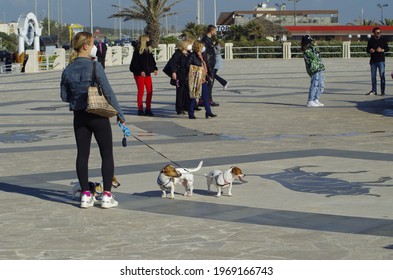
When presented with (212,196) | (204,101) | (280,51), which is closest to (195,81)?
(204,101)

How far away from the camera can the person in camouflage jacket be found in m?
19.8

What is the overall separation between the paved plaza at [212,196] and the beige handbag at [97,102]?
0.95 meters

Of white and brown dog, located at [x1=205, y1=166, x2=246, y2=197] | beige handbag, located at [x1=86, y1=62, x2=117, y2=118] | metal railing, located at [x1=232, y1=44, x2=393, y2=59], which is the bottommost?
white and brown dog, located at [x1=205, y1=166, x2=246, y2=197]

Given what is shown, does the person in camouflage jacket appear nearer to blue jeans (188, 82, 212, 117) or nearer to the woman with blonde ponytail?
blue jeans (188, 82, 212, 117)

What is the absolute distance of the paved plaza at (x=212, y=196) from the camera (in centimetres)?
722

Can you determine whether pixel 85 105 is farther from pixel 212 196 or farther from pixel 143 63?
pixel 143 63

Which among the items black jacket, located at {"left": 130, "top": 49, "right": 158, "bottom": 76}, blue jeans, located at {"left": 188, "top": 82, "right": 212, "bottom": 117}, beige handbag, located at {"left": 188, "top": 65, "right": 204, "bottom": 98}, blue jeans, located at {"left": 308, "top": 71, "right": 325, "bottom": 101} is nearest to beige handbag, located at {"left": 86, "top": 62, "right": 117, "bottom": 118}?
beige handbag, located at {"left": 188, "top": 65, "right": 204, "bottom": 98}

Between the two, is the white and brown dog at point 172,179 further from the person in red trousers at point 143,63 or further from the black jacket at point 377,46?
the black jacket at point 377,46

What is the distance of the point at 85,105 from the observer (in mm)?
8922

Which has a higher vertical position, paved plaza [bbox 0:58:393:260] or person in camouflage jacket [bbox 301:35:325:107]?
person in camouflage jacket [bbox 301:35:325:107]

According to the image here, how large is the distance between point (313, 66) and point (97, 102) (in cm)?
1184

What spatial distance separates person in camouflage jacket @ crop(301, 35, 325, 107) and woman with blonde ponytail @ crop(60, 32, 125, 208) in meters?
11.2

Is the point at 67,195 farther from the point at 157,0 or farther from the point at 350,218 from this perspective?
the point at 157,0

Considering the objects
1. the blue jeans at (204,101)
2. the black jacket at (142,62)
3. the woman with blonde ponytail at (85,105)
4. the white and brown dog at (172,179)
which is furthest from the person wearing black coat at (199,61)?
the woman with blonde ponytail at (85,105)
